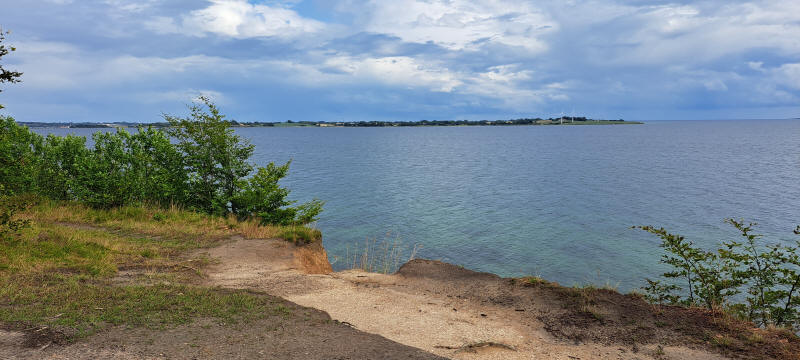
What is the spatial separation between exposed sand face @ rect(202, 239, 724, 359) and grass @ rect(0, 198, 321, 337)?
50.4 inches

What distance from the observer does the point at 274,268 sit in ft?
49.1

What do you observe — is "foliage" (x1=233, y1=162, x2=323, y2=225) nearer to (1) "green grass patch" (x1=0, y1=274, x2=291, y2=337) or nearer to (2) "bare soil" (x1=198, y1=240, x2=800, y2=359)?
(2) "bare soil" (x1=198, y1=240, x2=800, y2=359)

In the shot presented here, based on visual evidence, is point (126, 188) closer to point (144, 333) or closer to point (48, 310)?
point (48, 310)

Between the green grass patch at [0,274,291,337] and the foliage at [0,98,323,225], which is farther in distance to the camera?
the foliage at [0,98,323,225]

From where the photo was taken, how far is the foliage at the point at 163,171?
2131 cm

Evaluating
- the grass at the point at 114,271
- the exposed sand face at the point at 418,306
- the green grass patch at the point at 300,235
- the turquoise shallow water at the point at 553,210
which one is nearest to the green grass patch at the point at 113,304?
the grass at the point at 114,271

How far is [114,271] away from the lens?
12.8m

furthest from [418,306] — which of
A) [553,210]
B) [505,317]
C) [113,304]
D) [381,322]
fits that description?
[553,210]

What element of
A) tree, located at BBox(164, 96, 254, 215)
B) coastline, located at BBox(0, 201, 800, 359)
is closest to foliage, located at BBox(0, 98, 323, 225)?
tree, located at BBox(164, 96, 254, 215)

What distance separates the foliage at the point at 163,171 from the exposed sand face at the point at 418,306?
4.91 meters

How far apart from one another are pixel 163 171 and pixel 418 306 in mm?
16389

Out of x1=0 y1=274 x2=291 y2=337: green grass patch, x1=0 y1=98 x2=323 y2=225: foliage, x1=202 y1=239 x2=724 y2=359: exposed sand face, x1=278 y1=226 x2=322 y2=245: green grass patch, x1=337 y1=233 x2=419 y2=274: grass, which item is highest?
x1=0 y1=98 x2=323 y2=225: foliage

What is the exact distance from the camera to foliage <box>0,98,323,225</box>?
69.9 ft

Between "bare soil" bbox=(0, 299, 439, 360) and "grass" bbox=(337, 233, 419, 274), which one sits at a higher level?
"bare soil" bbox=(0, 299, 439, 360)
